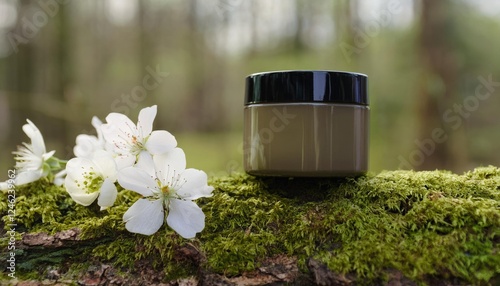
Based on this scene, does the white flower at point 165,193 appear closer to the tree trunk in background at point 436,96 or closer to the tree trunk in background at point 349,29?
the tree trunk in background at point 436,96

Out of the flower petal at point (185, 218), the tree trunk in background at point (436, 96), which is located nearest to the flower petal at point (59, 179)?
the flower petal at point (185, 218)

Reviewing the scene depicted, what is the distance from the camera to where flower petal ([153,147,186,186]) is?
39.6 inches

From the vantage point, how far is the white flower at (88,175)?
108 centimetres

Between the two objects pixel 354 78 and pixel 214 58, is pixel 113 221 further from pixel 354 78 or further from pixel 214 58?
pixel 214 58

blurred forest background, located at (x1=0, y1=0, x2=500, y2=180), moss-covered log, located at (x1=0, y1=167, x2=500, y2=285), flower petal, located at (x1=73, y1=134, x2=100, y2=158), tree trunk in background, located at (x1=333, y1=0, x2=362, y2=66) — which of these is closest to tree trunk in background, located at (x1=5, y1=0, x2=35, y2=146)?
blurred forest background, located at (x1=0, y1=0, x2=500, y2=180)

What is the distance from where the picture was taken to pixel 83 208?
1.12 m

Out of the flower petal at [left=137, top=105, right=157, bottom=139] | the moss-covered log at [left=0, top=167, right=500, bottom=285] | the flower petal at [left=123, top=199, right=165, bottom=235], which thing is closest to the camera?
the moss-covered log at [left=0, top=167, right=500, bottom=285]

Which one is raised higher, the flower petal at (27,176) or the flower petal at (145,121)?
the flower petal at (145,121)

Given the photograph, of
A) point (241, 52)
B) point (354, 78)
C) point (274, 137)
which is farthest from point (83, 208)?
point (241, 52)

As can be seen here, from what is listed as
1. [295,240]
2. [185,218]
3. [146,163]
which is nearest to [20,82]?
[146,163]

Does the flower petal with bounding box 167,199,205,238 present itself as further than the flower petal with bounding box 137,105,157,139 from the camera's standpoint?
No

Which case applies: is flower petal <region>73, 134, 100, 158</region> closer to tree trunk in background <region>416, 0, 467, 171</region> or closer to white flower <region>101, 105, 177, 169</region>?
white flower <region>101, 105, 177, 169</region>

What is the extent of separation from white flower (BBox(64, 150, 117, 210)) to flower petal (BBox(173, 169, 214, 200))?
20cm

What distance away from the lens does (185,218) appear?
3.15 ft
